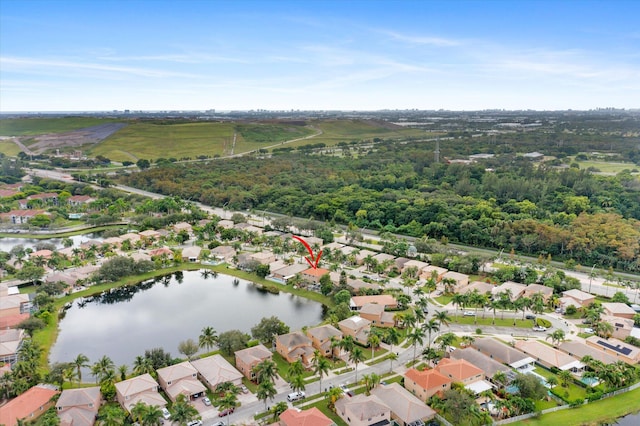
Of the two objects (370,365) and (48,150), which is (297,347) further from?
(48,150)

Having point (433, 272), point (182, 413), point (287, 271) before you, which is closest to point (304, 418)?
point (182, 413)

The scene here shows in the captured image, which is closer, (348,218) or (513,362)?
(513,362)

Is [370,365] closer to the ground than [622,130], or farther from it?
closer to the ground

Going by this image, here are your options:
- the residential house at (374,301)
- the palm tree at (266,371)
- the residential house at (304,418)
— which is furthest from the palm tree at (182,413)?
the residential house at (374,301)

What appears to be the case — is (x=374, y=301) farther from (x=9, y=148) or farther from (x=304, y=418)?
(x=9, y=148)

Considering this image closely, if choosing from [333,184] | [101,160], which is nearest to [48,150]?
[101,160]

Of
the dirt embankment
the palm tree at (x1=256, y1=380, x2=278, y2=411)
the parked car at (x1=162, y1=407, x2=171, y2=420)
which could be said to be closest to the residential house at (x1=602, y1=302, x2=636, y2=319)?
the palm tree at (x1=256, y1=380, x2=278, y2=411)
